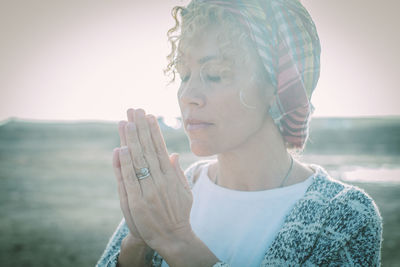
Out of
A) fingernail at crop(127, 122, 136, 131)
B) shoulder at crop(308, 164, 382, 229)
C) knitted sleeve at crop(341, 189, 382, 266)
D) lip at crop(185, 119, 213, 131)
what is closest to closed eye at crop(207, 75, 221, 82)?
lip at crop(185, 119, 213, 131)

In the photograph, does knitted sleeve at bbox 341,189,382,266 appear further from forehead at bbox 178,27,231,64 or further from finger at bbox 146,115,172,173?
forehead at bbox 178,27,231,64

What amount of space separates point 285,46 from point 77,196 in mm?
7363

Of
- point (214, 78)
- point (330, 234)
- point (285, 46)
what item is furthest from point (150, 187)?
point (285, 46)

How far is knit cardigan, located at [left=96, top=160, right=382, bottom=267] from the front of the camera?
59.4 inches

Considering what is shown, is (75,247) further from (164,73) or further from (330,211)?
(330,211)

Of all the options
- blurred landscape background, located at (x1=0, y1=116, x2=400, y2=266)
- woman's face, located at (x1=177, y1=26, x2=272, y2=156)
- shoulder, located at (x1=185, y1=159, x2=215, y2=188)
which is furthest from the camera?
blurred landscape background, located at (x1=0, y1=116, x2=400, y2=266)

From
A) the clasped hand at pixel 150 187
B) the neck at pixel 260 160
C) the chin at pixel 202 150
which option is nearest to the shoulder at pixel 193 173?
the neck at pixel 260 160

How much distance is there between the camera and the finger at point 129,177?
153cm

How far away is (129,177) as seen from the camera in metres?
1.53

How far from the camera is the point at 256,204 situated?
1848mm

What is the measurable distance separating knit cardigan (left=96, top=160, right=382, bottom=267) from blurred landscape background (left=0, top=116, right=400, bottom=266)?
0.68 meters

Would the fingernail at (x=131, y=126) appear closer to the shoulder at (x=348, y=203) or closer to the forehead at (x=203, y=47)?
the forehead at (x=203, y=47)

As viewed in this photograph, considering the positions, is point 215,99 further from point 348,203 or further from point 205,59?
point 348,203

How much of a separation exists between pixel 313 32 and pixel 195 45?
719 mm
